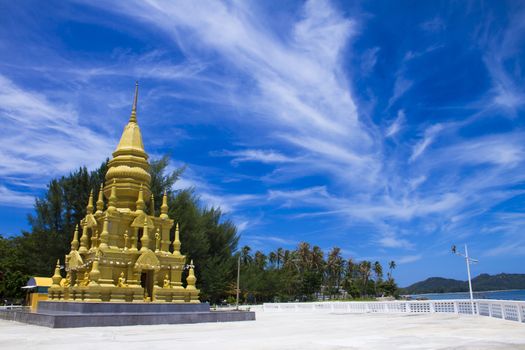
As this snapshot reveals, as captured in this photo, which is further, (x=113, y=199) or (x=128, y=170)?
(x=128, y=170)

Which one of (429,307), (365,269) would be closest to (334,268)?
(365,269)

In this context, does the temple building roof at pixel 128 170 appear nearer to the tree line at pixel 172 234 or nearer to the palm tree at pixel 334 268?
the tree line at pixel 172 234

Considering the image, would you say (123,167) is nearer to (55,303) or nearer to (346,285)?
(55,303)

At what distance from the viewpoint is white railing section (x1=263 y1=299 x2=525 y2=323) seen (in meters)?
18.3

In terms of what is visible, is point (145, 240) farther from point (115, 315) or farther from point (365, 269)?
point (365, 269)

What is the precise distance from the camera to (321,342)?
10.3m

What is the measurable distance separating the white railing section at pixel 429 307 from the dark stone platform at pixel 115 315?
11.0m

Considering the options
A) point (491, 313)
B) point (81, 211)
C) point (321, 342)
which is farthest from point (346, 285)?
point (321, 342)

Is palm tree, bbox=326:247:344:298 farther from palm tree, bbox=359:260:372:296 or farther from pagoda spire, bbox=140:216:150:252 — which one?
pagoda spire, bbox=140:216:150:252

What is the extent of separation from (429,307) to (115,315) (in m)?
18.1

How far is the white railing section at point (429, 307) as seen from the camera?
18281 mm

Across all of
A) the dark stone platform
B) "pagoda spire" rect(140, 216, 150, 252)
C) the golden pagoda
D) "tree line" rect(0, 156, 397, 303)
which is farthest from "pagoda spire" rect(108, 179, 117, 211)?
"tree line" rect(0, 156, 397, 303)

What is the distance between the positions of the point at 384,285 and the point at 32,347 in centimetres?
8510

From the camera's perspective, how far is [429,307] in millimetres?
25953
